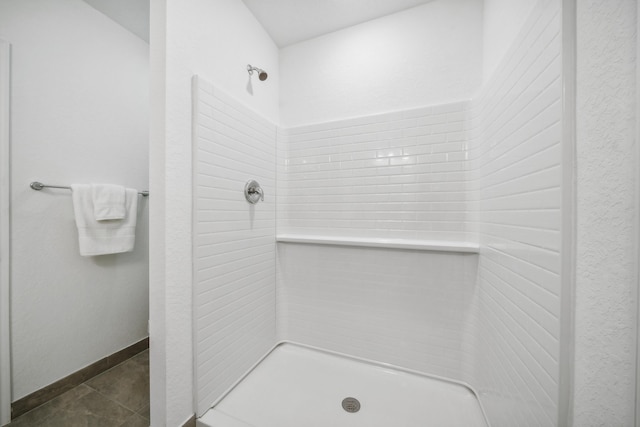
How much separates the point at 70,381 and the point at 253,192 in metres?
1.41

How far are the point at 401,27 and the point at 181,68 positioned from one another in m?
1.24

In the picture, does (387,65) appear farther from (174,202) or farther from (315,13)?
(174,202)

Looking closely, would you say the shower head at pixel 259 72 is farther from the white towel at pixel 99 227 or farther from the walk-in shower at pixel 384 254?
the white towel at pixel 99 227

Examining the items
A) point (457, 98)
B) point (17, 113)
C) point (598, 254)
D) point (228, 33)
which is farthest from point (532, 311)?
point (17, 113)

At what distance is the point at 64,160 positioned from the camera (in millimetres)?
1222

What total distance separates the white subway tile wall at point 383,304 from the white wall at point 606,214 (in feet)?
2.27

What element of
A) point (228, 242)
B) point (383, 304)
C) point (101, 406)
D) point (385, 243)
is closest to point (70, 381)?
point (101, 406)

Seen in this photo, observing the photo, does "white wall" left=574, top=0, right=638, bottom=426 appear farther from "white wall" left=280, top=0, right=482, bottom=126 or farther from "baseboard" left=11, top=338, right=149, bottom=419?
"baseboard" left=11, top=338, right=149, bottom=419

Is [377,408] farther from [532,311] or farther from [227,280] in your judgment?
[227,280]

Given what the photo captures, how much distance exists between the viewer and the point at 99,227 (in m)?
1.28

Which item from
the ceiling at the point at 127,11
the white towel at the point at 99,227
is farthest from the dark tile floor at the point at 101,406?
the ceiling at the point at 127,11

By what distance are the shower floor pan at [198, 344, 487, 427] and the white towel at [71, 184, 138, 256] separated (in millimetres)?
1068

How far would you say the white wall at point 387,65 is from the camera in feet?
3.99

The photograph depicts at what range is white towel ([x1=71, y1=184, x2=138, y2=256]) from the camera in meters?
1.22
